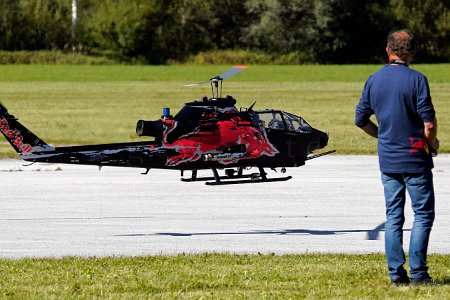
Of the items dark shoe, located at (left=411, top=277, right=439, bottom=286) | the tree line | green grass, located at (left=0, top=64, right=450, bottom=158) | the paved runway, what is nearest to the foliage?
the tree line

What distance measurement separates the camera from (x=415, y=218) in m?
9.81

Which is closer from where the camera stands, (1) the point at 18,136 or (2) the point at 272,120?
(1) the point at 18,136

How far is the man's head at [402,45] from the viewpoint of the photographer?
9703mm

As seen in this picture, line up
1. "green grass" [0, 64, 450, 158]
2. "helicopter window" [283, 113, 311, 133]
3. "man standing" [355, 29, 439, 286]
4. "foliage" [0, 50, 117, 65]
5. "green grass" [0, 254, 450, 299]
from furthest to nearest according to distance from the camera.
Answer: "foliage" [0, 50, 117, 65] < "green grass" [0, 64, 450, 158] < "helicopter window" [283, 113, 311, 133] < "man standing" [355, 29, 439, 286] < "green grass" [0, 254, 450, 299]

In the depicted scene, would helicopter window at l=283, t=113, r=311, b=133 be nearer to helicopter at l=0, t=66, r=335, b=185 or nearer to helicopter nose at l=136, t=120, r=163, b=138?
helicopter at l=0, t=66, r=335, b=185

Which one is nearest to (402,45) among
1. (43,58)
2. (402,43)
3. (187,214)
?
(402,43)

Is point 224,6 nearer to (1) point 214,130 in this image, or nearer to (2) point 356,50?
(2) point 356,50

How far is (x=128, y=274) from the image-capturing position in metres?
10.6

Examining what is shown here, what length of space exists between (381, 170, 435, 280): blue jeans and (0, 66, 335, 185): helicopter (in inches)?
185

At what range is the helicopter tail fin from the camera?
13984 mm

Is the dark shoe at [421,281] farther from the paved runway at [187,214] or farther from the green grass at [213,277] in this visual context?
the paved runway at [187,214]

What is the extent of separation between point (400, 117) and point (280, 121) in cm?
578

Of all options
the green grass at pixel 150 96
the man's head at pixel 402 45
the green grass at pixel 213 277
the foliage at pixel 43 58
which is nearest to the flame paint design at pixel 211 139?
the green grass at pixel 213 277

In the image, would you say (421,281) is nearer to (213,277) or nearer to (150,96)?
(213,277)
